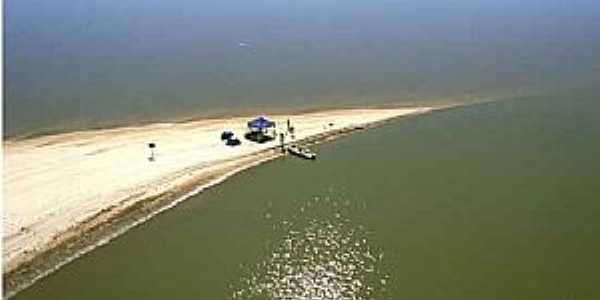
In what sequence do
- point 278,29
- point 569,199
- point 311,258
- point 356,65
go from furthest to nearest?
point 278,29 < point 356,65 < point 569,199 < point 311,258

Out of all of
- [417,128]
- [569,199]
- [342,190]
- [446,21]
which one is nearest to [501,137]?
[417,128]

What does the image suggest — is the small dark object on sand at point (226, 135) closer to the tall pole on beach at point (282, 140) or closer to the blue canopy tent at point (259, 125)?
the blue canopy tent at point (259, 125)

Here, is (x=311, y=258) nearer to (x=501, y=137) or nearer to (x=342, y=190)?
(x=342, y=190)

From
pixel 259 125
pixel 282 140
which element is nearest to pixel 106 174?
pixel 259 125

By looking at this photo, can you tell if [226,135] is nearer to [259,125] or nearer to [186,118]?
[259,125]

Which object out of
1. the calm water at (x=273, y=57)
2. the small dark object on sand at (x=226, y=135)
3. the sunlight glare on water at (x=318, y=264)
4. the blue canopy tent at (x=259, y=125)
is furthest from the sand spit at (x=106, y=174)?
the sunlight glare on water at (x=318, y=264)

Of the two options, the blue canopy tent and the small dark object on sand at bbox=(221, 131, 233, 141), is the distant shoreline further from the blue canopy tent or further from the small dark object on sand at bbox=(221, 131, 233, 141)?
the blue canopy tent
